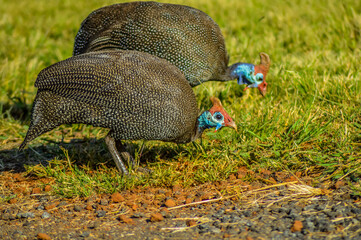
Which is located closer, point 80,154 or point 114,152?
point 114,152

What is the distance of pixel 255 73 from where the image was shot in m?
4.39

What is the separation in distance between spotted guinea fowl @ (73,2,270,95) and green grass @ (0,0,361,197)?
1.12ft

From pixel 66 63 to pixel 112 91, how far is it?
0.44m

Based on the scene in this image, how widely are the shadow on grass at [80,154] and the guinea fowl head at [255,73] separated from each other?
1062mm

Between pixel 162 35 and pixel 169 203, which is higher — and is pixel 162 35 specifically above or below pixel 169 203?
above

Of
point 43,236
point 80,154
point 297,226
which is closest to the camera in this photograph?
point 297,226

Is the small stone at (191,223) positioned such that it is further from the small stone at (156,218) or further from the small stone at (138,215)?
the small stone at (138,215)

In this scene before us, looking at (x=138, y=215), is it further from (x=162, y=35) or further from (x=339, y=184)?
(x=162, y=35)

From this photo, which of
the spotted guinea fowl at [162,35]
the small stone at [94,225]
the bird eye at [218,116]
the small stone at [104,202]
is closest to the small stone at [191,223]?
the small stone at [94,225]

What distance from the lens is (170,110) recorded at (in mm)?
3229

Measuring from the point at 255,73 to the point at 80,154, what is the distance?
5.96ft

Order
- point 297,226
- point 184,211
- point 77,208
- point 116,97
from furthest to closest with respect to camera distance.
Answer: point 116,97
point 77,208
point 184,211
point 297,226

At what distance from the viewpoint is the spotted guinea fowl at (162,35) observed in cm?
397

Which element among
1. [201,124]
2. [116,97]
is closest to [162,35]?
[201,124]
